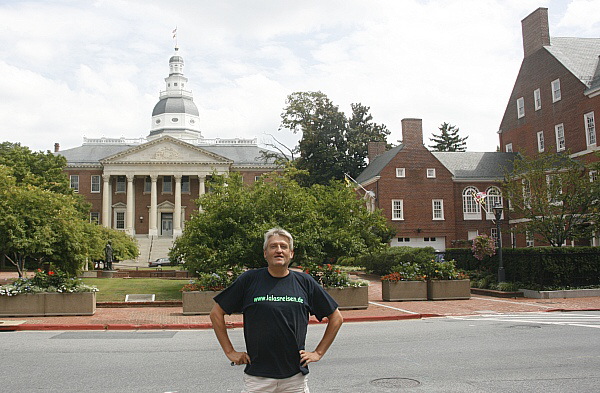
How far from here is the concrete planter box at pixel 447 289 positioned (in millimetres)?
21812

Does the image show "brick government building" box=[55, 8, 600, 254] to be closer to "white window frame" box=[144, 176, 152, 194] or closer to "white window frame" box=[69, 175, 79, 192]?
"white window frame" box=[144, 176, 152, 194]

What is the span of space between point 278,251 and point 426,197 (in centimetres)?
4695

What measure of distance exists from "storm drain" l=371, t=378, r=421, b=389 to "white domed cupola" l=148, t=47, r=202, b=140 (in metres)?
95.8

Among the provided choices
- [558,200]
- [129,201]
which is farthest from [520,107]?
[129,201]

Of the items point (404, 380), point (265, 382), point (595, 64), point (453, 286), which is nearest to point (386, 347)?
point (404, 380)

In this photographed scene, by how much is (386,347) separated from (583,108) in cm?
3620

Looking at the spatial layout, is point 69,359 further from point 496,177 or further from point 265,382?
point 496,177

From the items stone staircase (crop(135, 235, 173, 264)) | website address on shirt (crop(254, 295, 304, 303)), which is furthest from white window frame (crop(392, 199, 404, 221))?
website address on shirt (crop(254, 295, 304, 303))

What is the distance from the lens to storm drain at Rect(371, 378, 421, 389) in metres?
7.37

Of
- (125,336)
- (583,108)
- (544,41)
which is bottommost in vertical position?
(125,336)

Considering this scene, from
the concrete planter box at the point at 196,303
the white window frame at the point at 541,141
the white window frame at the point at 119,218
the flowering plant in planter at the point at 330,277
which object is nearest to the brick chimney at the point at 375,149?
the white window frame at the point at 541,141

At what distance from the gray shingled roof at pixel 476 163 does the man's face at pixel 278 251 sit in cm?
4813

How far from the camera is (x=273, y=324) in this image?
161 inches

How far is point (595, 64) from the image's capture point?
140 ft
